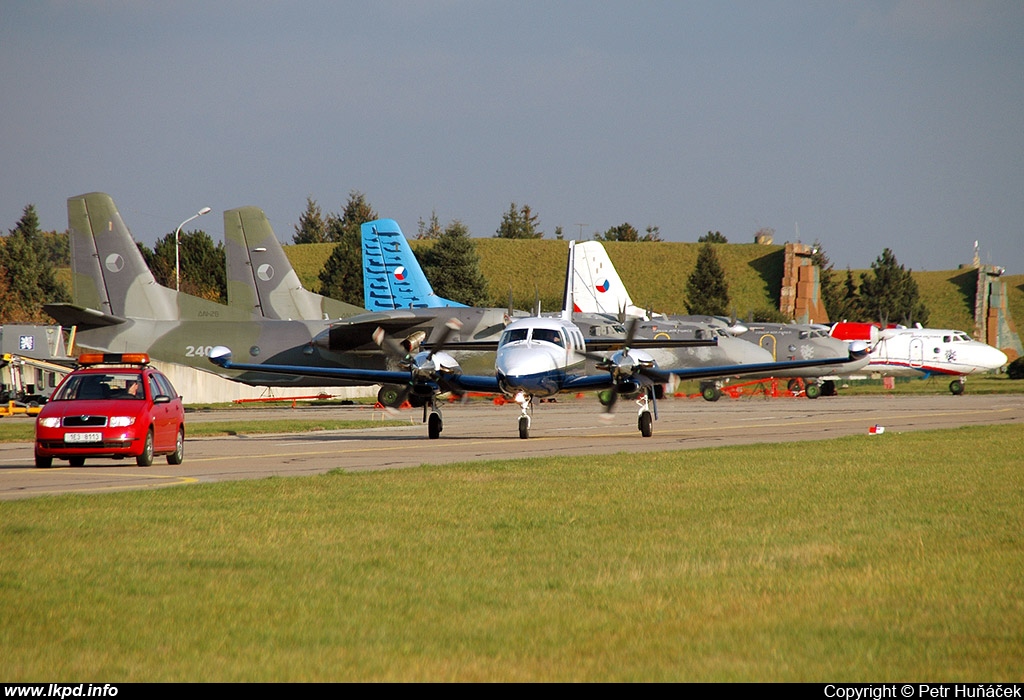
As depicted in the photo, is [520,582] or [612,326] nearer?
[520,582]

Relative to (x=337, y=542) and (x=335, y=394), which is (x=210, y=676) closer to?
(x=337, y=542)

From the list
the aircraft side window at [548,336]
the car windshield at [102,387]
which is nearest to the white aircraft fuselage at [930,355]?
the aircraft side window at [548,336]

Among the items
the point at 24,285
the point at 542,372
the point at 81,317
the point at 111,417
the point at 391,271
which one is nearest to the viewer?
the point at 111,417

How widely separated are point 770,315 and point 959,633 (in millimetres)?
97627

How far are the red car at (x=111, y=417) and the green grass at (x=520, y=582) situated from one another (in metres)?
4.21

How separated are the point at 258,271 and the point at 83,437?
103ft

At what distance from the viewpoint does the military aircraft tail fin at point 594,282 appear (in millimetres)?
60688

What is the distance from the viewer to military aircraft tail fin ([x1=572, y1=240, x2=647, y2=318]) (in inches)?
2389

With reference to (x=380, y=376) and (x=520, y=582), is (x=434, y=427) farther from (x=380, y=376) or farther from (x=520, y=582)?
(x=520, y=582)

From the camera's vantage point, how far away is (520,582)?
344 inches

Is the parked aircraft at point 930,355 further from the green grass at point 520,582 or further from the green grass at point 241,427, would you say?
the green grass at point 520,582

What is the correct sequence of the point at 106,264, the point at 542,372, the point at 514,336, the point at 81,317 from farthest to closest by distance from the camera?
the point at 106,264
the point at 81,317
the point at 514,336
the point at 542,372

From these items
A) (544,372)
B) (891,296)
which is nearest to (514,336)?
(544,372)

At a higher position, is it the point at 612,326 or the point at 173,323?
the point at 612,326
